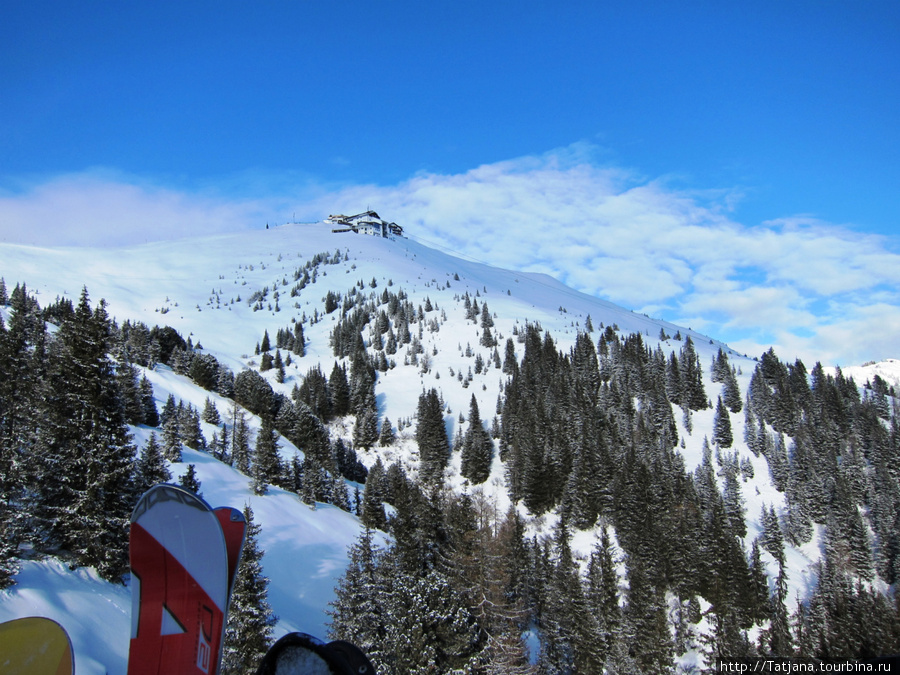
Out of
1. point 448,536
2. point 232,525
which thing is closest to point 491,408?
point 448,536

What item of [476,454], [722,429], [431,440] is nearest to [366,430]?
[431,440]

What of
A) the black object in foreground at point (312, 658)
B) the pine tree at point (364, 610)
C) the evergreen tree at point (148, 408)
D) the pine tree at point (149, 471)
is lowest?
the pine tree at point (364, 610)

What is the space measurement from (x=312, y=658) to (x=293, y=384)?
12536 cm

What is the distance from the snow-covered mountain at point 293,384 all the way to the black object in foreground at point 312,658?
47.5 ft

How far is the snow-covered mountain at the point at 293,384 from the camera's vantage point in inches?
661

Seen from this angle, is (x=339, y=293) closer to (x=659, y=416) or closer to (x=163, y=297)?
(x=163, y=297)

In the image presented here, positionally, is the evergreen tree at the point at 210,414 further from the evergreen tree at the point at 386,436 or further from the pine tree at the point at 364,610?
the pine tree at the point at 364,610

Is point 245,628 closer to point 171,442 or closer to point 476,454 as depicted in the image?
point 171,442

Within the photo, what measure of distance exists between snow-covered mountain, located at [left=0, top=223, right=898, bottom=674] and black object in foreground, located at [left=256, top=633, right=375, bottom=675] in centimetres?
1448

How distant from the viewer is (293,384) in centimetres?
12250

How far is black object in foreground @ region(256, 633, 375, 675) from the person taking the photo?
2926 mm

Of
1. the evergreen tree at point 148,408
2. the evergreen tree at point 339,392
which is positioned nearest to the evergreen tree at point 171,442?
the evergreen tree at point 148,408

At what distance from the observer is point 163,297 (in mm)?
168500

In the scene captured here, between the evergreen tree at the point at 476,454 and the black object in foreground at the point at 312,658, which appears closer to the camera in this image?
the black object in foreground at the point at 312,658
